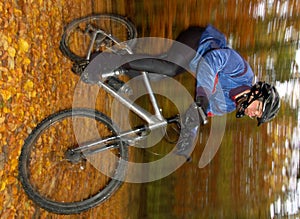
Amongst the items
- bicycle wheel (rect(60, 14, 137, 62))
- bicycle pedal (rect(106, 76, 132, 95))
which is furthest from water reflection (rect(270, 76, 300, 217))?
bicycle pedal (rect(106, 76, 132, 95))

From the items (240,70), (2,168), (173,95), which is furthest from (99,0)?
(2,168)

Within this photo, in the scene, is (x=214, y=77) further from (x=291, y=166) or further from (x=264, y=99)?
(x=291, y=166)

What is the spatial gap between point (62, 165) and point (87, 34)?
1582 millimetres

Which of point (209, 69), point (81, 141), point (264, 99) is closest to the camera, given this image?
point (209, 69)

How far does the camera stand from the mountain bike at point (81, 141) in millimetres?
3535

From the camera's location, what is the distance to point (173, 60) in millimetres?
3582

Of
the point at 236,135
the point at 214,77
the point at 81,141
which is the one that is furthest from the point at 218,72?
the point at 236,135

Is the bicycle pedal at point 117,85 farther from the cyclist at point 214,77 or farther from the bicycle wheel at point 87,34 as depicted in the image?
the bicycle wheel at point 87,34

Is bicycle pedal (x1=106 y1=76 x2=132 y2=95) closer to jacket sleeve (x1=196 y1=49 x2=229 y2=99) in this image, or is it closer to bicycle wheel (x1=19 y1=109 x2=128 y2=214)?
bicycle wheel (x1=19 y1=109 x2=128 y2=214)

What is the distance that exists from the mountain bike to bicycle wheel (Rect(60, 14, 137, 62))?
0.5 inches

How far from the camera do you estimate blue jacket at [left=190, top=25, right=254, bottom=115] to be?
11.2 ft

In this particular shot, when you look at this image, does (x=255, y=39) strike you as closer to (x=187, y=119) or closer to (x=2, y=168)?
(x=187, y=119)

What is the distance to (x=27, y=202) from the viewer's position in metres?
3.52

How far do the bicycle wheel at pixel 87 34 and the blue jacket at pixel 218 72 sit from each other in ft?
3.12
